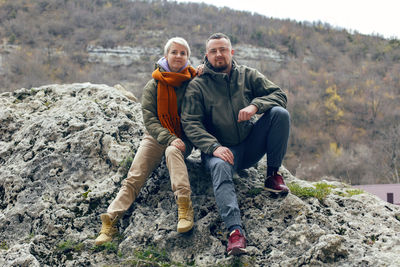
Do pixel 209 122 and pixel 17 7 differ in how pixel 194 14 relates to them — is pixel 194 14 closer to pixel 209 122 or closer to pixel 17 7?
pixel 17 7

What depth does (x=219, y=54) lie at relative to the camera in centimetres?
397

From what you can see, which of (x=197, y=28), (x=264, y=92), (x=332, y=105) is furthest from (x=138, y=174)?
(x=197, y=28)

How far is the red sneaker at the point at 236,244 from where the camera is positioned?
3230mm

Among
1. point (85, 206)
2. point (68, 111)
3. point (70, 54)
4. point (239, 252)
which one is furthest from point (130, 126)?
point (70, 54)

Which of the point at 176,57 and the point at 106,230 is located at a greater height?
the point at 176,57

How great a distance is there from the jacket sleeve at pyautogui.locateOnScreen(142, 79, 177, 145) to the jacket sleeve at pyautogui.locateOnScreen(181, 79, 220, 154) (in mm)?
217

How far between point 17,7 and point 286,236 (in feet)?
254

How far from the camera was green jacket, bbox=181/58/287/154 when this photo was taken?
390 cm

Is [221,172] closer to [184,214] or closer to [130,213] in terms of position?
[184,214]

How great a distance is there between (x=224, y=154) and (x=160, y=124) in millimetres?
880

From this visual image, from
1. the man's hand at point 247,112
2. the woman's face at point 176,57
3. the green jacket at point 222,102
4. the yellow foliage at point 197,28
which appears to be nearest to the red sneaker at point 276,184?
the green jacket at point 222,102

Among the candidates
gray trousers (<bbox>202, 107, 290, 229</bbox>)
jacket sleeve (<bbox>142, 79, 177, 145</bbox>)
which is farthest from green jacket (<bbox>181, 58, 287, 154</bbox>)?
jacket sleeve (<bbox>142, 79, 177, 145</bbox>)

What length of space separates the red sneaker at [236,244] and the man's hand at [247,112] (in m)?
1.13

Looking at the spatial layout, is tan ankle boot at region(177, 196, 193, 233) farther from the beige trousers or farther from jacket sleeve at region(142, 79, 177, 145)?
jacket sleeve at region(142, 79, 177, 145)
